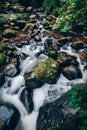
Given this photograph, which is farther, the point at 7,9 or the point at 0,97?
the point at 7,9

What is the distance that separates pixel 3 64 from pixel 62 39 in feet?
9.33

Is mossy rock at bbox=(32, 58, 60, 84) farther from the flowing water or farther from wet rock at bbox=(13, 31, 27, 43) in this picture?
wet rock at bbox=(13, 31, 27, 43)

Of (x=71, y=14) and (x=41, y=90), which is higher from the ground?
(x=71, y=14)

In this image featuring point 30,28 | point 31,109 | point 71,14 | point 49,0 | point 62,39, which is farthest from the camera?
point 49,0

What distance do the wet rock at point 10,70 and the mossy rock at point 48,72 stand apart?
3.16 feet

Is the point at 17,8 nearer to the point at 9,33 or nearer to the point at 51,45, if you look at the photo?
the point at 9,33

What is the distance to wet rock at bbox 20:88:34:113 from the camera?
6.39 m

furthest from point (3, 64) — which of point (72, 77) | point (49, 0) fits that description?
point (49, 0)

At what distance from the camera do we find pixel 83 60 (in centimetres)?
789

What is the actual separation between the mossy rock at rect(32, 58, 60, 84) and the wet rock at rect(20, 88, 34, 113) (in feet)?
1.88

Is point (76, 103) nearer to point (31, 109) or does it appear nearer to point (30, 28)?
point (31, 109)

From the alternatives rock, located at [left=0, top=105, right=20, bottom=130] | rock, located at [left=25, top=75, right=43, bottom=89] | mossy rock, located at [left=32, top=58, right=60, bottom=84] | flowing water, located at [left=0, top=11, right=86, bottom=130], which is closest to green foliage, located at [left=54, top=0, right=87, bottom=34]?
flowing water, located at [left=0, top=11, right=86, bottom=130]

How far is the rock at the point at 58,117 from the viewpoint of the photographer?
203 inches

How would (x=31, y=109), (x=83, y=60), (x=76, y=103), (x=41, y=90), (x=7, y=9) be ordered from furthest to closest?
(x=7, y=9) < (x=83, y=60) < (x=41, y=90) < (x=31, y=109) < (x=76, y=103)
